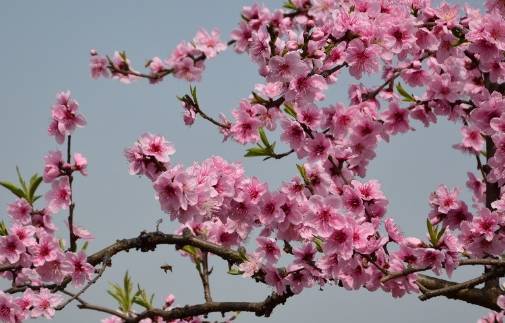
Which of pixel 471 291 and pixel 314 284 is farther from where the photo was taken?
pixel 471 291

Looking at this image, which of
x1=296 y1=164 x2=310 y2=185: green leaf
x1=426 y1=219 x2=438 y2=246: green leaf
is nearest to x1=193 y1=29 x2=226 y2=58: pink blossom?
x1=296 y1=164 x2=310 y2=185: green leaf

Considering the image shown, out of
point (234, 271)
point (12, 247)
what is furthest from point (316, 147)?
point (12, 247)

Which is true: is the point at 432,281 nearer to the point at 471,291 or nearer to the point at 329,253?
the point at 471,291

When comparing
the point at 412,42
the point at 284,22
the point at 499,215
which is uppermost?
the point at 284,22

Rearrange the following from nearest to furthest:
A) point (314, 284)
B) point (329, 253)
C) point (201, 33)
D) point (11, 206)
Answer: point (329, 253), point (314, 284), point (11, 206), point (201, 33)

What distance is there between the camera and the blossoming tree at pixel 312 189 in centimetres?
461

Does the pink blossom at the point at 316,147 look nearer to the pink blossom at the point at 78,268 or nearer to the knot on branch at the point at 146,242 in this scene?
the knot on branch at the point at 146,242

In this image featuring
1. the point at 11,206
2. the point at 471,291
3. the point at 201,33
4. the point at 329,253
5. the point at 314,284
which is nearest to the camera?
the point at 329,253

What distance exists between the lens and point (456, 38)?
5629mm

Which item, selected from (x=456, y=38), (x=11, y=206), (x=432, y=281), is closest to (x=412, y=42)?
(x=456, y=38)

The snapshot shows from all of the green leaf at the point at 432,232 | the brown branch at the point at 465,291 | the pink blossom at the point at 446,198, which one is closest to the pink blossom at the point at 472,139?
the pink blossom at the point at 446,198

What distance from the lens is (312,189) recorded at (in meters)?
4.92

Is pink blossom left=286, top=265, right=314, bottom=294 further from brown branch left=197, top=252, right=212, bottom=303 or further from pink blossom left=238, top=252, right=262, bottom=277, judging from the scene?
brown branch left=197, top=252, right=212, bottom=303

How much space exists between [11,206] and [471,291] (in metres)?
3.90
